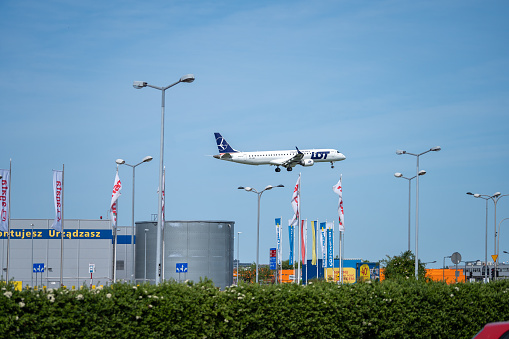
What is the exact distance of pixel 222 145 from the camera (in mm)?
86875

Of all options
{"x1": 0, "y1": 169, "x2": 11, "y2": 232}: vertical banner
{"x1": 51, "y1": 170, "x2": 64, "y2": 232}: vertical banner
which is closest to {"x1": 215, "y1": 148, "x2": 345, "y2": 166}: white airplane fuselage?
{"x1": 51, "y1": 170, "x2": 64, "y2": 232}: vertical banner

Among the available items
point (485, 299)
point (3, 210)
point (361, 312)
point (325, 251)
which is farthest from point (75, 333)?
point (325, 251)

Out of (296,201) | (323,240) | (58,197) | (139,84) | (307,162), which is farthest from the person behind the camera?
(307,162)

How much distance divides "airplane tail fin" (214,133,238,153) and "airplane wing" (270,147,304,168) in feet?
27.4

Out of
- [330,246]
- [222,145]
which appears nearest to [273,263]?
[330,246]

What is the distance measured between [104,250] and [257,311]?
245ft

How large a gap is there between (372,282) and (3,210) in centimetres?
3248

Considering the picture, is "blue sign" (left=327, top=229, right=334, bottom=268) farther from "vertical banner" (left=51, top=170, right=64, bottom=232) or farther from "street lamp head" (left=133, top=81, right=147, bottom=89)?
"street lamp head" (left=133, top=81, right=147, bottom=89)

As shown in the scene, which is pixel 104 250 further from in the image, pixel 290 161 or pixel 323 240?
pixel 323 240

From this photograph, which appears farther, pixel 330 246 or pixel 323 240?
pixel 323 240

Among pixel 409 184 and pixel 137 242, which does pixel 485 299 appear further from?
pixel 137 242


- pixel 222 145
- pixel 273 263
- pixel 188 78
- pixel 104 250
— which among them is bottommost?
pixel 104 250

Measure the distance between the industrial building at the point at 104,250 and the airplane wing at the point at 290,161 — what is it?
41.0ft

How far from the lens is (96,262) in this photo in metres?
89.2
